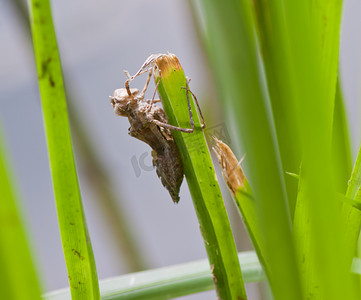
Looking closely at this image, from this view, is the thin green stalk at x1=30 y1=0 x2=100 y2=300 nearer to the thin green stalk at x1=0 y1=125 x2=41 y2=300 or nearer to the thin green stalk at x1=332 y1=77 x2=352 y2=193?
the thin green stalk at x1=0 y1=125 x2=41 y2=300

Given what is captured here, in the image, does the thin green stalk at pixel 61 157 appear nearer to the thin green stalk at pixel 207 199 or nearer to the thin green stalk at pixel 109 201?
the thin green stalk at pixel 207 199

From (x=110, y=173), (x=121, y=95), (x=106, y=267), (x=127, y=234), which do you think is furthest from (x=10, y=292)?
(x=106, y=267)

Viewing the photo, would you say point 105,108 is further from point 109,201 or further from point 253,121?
point 253,121

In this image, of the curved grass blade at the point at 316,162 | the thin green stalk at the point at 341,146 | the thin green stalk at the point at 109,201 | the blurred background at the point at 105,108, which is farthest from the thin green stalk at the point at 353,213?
the thin green stalk at the point at 109,201

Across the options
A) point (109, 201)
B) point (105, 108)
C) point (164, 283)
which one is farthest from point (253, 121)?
point (105, 108)

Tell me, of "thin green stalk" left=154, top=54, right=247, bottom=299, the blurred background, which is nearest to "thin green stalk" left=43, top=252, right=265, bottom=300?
"thin green stalk" left=154, top=54, right=247, bottom=299

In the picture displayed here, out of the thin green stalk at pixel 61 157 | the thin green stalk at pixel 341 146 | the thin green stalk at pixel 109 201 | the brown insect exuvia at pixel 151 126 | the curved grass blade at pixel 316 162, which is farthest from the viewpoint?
the thin green stalk at pixel 109 201
